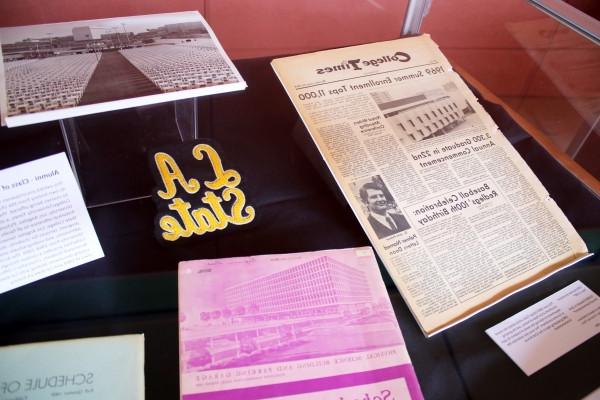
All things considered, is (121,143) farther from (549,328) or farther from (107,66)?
(549,328)

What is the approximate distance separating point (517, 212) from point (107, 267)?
1.67 feet

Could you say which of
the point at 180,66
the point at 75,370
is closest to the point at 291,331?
the point at 75,370

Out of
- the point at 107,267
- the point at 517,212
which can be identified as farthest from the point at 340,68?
the point at 107,267

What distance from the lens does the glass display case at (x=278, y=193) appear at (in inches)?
19.3

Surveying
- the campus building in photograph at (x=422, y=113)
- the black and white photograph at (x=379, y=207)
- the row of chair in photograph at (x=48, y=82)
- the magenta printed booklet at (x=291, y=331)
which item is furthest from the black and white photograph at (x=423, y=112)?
the row of chair in photograph at (x=48, y=82)

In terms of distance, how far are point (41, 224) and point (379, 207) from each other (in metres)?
0.38

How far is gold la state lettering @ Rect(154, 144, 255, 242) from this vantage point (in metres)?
0.57

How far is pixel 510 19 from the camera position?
1.05 meters

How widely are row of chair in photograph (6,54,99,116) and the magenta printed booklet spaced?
223mm

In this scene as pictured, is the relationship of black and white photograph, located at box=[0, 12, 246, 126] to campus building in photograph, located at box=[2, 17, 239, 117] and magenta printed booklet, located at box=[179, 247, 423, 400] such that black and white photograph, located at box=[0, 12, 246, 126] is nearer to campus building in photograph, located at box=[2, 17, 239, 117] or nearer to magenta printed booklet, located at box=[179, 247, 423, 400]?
campus building in photograph, located at box=[2, 17, 239, 117]

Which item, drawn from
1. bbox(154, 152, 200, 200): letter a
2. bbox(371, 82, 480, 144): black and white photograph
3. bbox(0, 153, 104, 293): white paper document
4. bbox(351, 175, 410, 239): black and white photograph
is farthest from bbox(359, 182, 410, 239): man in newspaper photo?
bbox(0, 153, 104, 293): white paper document

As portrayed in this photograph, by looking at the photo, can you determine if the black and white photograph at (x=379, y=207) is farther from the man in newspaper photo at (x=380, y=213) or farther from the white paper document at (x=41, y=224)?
the white paper document at (x=41, y=224)

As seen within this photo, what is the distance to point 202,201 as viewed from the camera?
59cm

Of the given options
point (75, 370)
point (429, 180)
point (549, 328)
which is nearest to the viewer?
point (75, 370)
